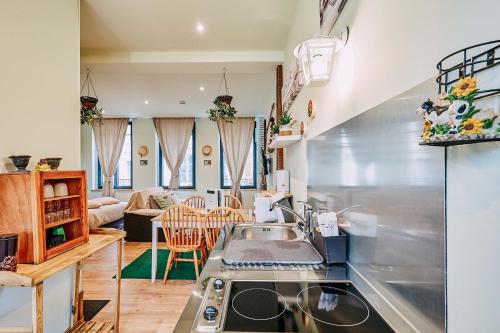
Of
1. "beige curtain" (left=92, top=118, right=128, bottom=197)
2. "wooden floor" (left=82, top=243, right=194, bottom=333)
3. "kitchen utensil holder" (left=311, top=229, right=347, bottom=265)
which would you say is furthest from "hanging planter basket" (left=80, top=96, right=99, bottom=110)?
"beige curtain" (left=92, top=118, right=128, bottom=197)

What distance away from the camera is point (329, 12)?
1.42 meters

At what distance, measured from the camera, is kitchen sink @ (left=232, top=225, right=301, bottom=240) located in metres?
1.96

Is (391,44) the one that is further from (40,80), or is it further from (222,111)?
(222,111)

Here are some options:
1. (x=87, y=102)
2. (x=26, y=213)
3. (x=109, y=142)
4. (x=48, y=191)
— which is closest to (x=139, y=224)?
(x=87, y=102)

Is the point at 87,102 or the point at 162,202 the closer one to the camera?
the point at 87,102

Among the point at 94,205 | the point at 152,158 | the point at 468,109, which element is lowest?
the point at 94,205

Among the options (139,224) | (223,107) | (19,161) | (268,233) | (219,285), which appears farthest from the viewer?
(139,224)

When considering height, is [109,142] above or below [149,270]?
above

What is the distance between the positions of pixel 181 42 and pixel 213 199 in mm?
2176

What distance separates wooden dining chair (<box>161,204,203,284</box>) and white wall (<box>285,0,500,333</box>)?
7.95 feet

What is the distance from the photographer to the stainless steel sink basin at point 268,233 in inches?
77.6

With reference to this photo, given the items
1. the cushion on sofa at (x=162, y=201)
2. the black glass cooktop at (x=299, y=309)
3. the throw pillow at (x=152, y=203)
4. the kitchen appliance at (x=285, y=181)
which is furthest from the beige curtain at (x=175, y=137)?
the black glass cooktop at (x=299, y=309)

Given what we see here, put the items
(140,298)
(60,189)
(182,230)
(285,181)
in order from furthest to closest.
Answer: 1. (182,230)
2. (285,181)
3. (140,298)
4. (60,189)

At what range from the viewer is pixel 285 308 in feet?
2.90
